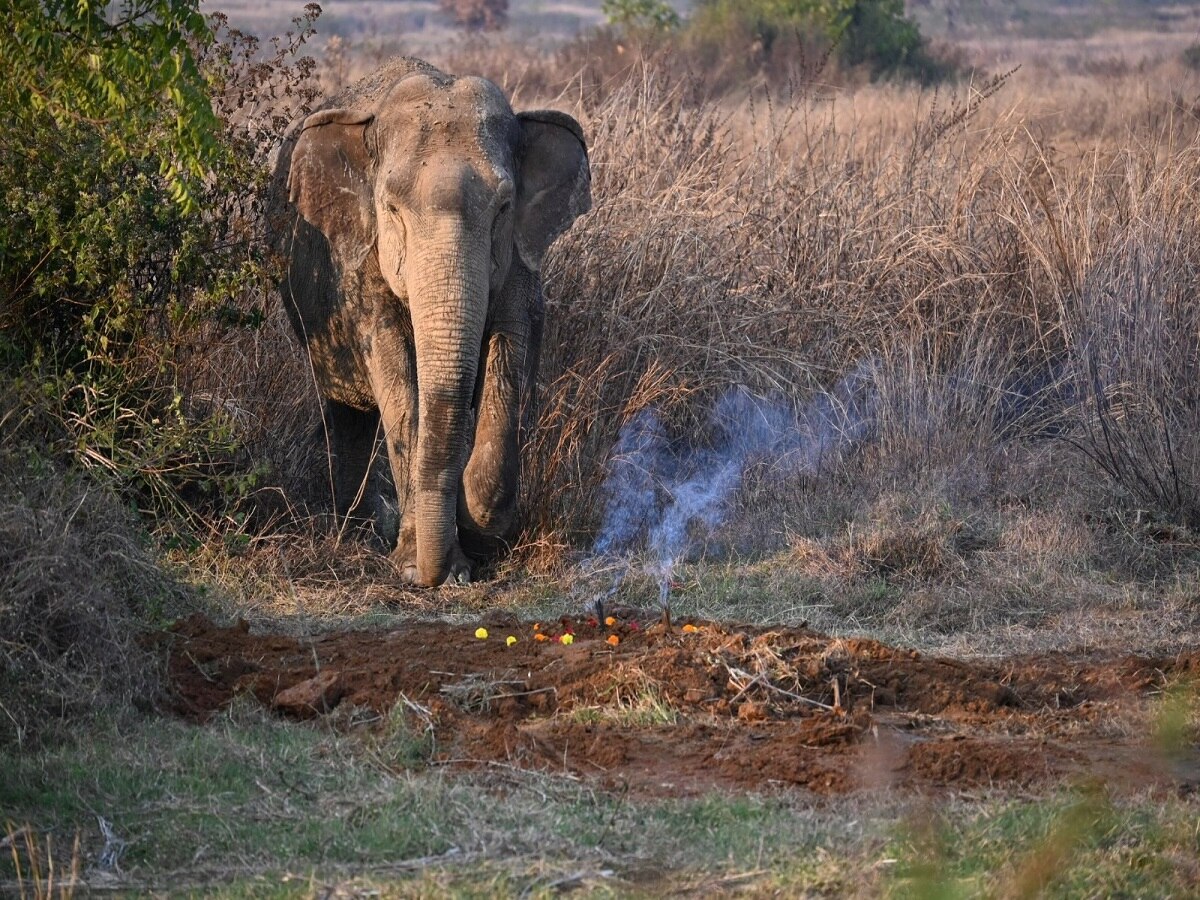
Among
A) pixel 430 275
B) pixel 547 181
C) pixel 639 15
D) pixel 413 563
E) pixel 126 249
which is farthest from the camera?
pixel 639 15

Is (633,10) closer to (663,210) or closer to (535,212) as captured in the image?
(663,210)

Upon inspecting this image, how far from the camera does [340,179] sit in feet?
28.3

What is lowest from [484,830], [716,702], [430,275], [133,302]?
[716,702]

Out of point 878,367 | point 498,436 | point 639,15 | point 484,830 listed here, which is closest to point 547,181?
point 498,436

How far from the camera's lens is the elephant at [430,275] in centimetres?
797

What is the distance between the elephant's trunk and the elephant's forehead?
0.49 m

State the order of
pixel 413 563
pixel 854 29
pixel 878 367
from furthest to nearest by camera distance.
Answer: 1. pixel 854 29
2. pixel 878 367
3. pixel 413 563

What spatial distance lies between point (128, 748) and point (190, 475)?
3.16 metres

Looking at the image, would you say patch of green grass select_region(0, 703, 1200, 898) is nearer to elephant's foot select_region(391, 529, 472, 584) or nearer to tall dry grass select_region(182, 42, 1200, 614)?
elephant's foot select_region(391, 529, 472, 584)

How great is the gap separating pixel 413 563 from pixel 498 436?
718 millimetres

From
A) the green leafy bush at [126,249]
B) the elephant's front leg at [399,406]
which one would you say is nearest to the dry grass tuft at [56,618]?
the green leafy bush at [126,249]

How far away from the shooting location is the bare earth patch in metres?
5.39

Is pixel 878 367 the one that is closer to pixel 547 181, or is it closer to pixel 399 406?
pixel 547 181

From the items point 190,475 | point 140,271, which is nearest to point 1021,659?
point 190,475
